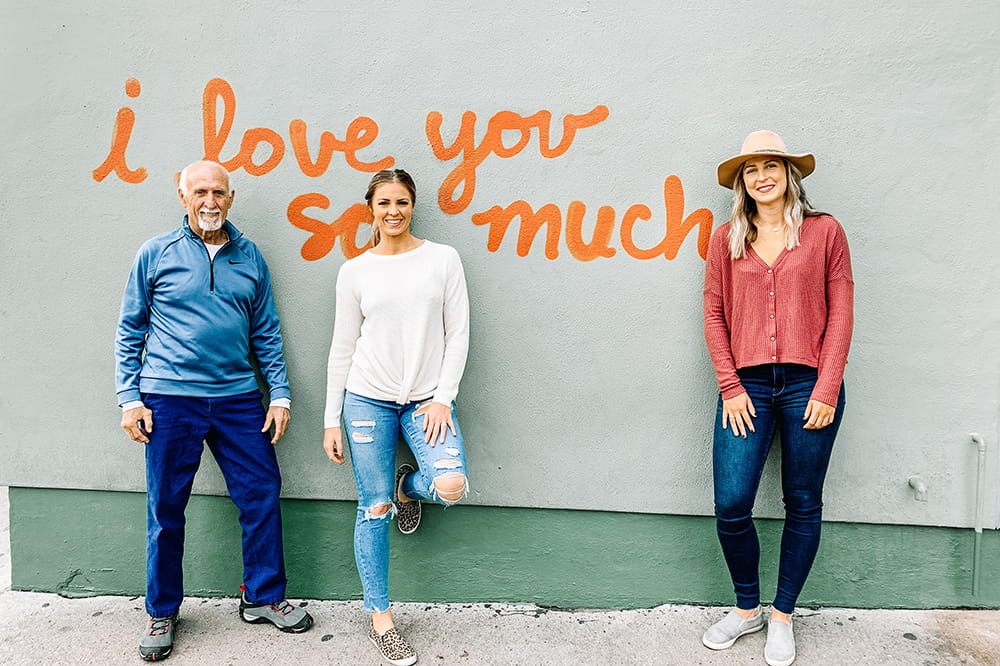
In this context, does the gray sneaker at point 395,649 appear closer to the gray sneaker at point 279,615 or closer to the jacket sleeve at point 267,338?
the gray sneaker at point 279,615

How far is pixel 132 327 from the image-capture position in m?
2.96

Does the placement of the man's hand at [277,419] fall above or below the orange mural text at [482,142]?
below

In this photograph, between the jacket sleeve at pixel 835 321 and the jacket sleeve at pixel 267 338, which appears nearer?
the jacket sleeve at pixel 835 321

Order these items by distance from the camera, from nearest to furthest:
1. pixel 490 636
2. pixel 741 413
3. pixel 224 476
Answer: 1. pixel 741 413
2. pixel 490 636
3. pixel 224 476

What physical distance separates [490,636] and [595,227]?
1.93 m

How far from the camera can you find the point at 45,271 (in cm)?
332

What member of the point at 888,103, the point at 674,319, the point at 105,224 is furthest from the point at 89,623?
the point at 888,103

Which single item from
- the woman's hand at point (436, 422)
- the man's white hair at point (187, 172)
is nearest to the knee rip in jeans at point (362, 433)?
the woman's hand at point (436, 422)

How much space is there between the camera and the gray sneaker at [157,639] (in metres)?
2.91

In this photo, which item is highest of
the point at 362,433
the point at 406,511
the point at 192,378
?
the point at 192,378

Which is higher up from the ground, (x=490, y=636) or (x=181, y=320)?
(x=181, y=320)

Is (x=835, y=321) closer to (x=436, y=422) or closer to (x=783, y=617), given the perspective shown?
(x=783, y=617)

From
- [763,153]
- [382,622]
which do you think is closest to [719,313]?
[763,153]

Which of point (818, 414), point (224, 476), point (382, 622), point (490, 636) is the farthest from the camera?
point (224, 476)
